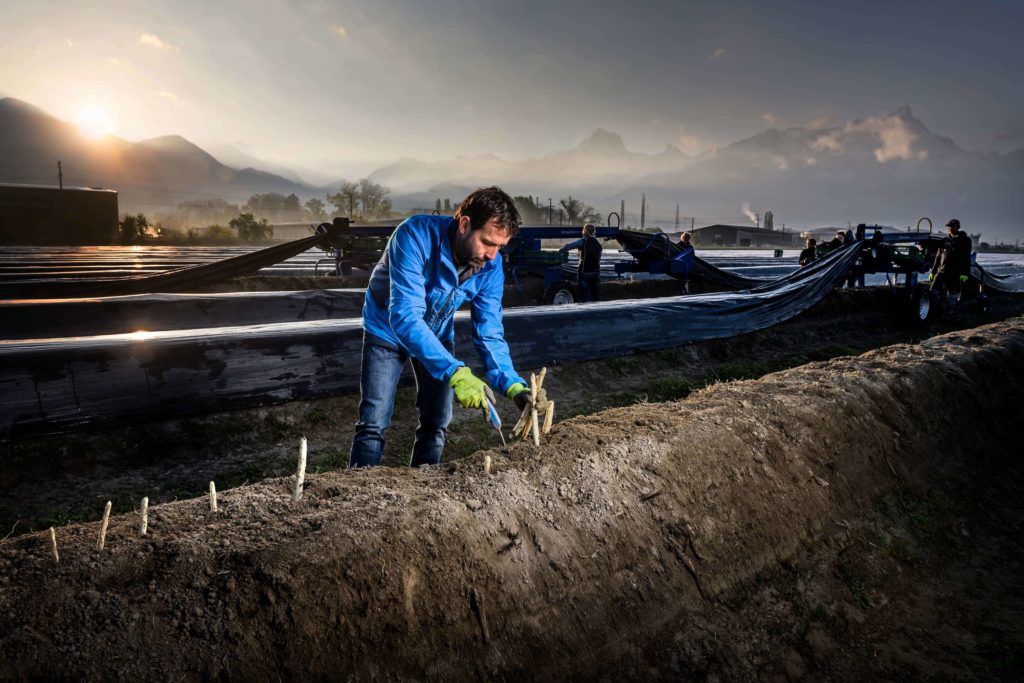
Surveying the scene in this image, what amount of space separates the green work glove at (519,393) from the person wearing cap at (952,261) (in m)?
12.2

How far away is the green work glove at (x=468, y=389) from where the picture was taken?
2.49 metres

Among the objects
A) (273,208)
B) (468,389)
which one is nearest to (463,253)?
(468,389)

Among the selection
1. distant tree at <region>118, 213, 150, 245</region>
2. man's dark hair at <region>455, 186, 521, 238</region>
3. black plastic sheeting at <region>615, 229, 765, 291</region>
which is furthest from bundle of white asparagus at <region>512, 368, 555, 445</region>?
distant tree at <region>118, 213, 150, 245</region>

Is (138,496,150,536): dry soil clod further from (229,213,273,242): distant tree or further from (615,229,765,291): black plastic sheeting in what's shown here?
(229,213,273,242): distant tree

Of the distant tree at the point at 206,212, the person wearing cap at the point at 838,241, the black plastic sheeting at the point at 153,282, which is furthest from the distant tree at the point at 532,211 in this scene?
the distant tree at the point at 206,212

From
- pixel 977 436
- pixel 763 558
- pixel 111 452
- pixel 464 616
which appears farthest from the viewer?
pixel 977 436

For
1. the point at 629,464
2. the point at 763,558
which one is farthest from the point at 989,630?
the point at 629,464

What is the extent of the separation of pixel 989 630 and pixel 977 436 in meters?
2.64

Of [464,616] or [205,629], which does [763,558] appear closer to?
[464,616]

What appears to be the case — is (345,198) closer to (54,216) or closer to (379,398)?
(54,216)

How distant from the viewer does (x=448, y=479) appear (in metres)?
2.57

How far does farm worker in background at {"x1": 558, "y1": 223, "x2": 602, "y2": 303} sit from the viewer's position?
31.2ft

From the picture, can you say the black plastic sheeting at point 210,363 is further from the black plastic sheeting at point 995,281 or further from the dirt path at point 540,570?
the black plastic sheeting at point 995,281

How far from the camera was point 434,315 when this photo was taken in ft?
9.34
